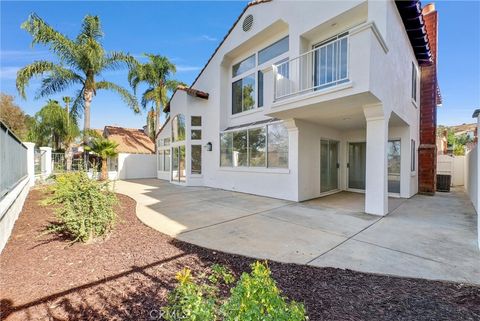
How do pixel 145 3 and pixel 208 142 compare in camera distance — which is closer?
pixel 145 3

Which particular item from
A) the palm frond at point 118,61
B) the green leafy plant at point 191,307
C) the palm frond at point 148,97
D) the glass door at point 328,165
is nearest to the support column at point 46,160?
the palm frond at point 118,61

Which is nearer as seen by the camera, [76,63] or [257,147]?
[257,147]

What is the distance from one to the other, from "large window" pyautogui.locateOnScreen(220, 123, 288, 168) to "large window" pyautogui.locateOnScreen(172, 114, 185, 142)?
3.38m

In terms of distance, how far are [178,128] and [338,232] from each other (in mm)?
12101

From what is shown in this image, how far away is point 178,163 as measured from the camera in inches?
580

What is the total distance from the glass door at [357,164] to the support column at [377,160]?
422cm

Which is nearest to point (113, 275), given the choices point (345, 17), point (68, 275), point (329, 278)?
point (68, 275)

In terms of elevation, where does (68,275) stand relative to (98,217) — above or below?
below

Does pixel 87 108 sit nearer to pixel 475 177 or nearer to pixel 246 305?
pixel 246 305

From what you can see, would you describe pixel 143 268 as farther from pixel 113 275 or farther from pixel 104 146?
pixel 104 146

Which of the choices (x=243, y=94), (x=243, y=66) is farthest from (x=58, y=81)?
(x=243, y=94)

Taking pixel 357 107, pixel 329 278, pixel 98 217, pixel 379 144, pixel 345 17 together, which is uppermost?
pixel 345 17

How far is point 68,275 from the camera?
315 cm

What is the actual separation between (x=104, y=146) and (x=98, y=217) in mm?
13165
